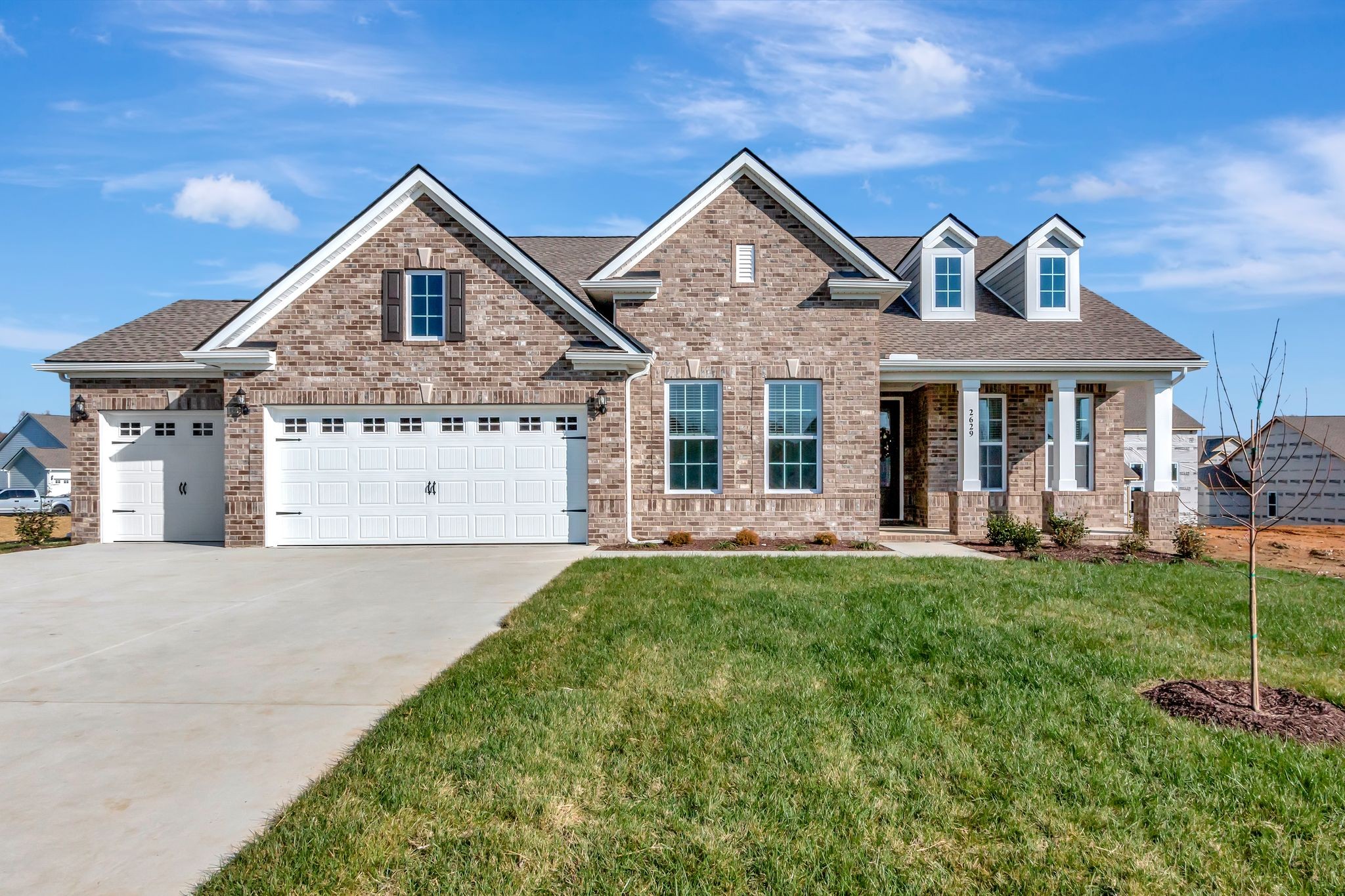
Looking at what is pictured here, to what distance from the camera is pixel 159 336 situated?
16344 millimetres

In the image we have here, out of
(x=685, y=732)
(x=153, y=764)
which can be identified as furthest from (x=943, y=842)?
(x=153, y=764)

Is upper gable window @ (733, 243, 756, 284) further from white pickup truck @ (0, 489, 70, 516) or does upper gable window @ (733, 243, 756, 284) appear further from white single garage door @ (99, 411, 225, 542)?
white pickup truck @ (0, 489, 70, 516)

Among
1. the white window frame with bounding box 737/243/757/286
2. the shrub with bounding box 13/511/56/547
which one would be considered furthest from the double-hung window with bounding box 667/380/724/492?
the shrub with bounding box 13/511/56/547

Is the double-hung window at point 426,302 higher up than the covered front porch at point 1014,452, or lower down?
higher up

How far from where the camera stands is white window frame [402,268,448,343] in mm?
14406

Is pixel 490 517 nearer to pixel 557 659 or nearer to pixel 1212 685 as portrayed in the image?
pixel 557 659

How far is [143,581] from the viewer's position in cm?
1045

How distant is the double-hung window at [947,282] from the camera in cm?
1802

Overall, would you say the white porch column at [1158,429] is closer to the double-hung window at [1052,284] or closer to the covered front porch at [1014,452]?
the covered front porch at [1014,452]

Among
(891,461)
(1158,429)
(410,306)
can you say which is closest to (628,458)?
(410,306)

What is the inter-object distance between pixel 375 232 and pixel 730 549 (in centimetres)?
883

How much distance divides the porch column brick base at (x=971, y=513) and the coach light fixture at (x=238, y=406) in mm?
14006

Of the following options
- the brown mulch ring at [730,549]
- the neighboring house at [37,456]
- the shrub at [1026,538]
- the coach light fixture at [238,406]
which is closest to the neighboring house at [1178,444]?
the shrub at [1026,538]

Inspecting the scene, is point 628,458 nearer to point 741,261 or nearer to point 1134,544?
point 741,261
